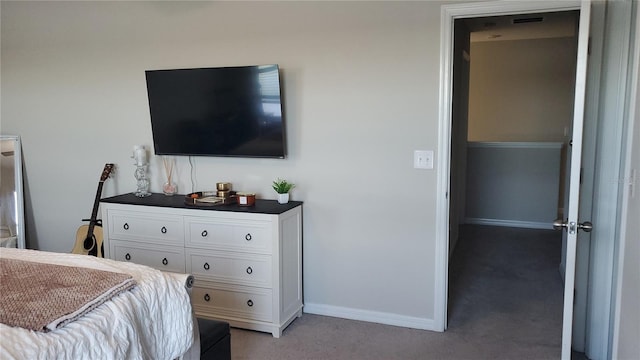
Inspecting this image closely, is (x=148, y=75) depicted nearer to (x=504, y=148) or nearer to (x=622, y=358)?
(x=622, y=358)

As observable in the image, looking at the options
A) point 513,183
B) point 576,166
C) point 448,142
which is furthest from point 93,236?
point 513,183

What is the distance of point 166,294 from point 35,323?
0.48 m

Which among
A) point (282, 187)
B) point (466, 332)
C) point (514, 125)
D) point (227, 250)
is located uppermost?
point (514, 125)

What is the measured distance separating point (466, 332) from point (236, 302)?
1.46 metres

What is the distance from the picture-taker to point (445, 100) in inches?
117

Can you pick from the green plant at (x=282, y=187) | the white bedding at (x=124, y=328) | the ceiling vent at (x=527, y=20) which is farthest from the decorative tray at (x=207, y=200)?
the ceiling vent at (x=527, y=20)

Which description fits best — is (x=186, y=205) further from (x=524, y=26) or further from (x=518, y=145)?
(x=524, y=26)

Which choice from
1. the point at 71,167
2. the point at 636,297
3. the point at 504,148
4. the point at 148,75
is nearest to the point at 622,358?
the point at 636,297

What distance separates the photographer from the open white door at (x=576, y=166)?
2.02m

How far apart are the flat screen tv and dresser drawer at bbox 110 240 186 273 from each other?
0.68 meters

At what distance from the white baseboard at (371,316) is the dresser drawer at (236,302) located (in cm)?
42

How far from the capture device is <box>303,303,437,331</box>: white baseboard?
3.19 meters

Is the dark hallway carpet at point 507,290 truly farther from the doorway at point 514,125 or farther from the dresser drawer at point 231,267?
the dresser drawer at point 231,267

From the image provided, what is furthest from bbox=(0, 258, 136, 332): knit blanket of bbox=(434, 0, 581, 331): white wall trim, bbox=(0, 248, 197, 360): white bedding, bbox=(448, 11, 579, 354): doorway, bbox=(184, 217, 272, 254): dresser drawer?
bbox=(448, 11, 579, 354): doorway
